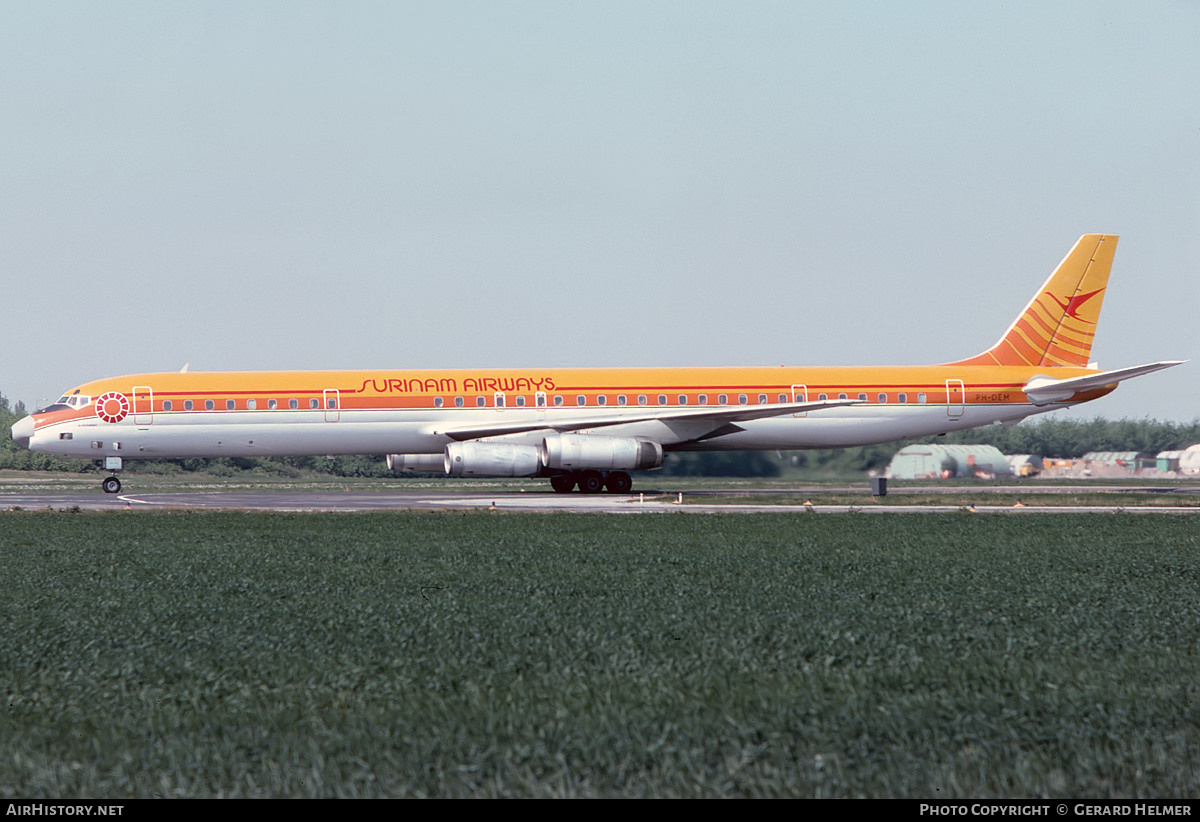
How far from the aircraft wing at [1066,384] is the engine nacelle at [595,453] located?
12.7 metres

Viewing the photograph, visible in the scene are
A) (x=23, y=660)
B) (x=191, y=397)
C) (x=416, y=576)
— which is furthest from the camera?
(x=191, y=397)

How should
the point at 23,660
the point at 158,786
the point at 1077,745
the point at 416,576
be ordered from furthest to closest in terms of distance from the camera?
the point at 416,576 < the point at 23,660 < the point at 1077,745 < the point at 158,786

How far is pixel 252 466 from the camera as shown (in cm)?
6325

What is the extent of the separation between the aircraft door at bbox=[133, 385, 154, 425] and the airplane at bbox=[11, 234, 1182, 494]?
30mm

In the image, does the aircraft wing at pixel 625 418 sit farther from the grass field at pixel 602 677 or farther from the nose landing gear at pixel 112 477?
the grass field at pixel 602 677

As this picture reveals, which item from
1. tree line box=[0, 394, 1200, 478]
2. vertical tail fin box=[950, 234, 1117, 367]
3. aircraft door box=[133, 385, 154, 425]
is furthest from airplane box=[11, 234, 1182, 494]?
tree line box=[0, 394, 1200, 478]

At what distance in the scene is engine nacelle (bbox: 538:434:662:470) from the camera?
3259cm

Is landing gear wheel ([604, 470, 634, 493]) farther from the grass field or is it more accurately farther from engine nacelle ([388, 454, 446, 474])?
the grass field

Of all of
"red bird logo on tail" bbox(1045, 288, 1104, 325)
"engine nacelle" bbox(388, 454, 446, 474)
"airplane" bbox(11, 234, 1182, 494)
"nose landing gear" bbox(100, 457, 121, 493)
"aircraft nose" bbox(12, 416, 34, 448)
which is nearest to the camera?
"airplane" bbox(11, 234, 1182, 494)

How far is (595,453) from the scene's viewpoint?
32812mm

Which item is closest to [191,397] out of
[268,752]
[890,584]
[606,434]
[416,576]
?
[606,434]

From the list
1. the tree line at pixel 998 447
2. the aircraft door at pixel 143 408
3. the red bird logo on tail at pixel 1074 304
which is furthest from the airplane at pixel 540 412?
the tree line at pixel 998 447

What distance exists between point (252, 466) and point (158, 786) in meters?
60.5
